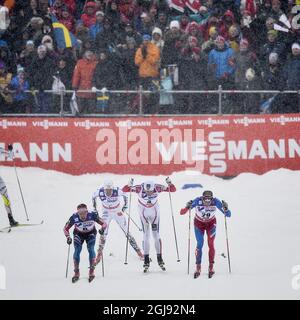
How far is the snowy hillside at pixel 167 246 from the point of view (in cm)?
1341

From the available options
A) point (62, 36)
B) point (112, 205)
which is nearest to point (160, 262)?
point (112, 205)

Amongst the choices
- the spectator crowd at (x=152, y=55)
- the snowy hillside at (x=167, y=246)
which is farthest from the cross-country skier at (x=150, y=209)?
the spectator crowd at (x=152, y=55)

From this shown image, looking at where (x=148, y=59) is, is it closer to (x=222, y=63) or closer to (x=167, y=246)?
(x=222, y=63)

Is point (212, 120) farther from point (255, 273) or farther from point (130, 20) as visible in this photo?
point (255, 273)

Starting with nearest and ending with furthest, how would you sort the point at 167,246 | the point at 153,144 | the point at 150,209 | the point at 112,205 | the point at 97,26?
the point at 150,209 < the point at 112,205 < the point at 167,246 < the point at 97,26 < the point at 153,144

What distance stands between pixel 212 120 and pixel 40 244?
4.52 metres

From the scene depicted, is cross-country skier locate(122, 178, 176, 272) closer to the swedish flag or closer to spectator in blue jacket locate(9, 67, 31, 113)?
spectator in blue jacket locate(9, 67, 31, 113)

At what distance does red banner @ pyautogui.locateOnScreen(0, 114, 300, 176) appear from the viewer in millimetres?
17453

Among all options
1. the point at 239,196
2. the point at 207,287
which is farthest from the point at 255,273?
the point at 239,196

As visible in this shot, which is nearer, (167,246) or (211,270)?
(211,270)

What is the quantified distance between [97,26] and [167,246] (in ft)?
15.6

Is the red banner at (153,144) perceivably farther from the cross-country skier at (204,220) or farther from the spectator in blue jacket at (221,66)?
the cross-country skier at (204,220)

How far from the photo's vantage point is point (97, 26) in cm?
1719

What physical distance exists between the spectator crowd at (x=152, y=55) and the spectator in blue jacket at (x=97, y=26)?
0.08ft
